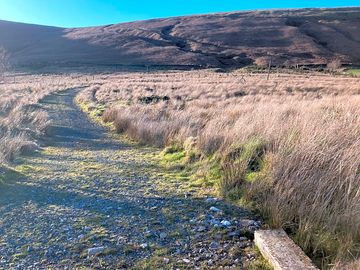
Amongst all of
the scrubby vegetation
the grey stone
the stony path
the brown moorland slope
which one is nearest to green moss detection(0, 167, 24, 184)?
the stony path

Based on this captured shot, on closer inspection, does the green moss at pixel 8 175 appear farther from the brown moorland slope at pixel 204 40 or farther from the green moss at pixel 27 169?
the brown moorland slope at pixel 204 40

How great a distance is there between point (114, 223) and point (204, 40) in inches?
3816

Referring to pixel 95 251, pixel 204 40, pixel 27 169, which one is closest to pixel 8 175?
pixel 27 169

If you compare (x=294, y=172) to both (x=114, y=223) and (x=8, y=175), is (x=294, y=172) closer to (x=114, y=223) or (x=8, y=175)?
(x=114, y=223)

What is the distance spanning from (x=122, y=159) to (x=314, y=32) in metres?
102

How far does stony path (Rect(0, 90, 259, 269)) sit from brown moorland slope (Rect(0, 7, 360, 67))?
71.6m

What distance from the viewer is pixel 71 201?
4930mm

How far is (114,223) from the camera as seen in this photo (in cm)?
414

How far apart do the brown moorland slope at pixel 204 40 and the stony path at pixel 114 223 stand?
235 ft

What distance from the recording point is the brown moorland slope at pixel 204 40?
270 ft

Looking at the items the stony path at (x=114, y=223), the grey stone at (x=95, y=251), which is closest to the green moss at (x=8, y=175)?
the stony path at (x=114, y=223)

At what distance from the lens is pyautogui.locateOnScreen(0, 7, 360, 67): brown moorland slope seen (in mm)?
82188

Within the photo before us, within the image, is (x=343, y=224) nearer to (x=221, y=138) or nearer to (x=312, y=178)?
(x=312, y=178)

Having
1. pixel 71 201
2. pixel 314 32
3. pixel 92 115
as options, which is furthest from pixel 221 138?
pixel 314 32
